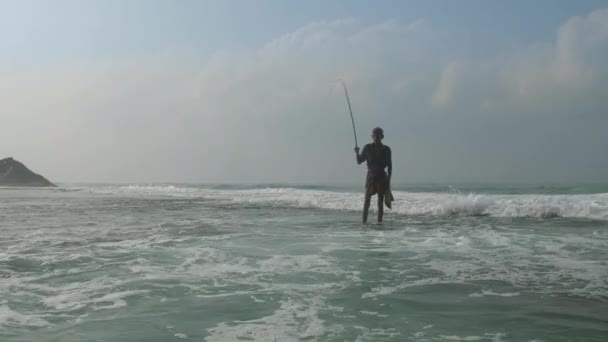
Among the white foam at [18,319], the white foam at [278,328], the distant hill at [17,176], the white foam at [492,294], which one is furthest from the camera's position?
the distant hill at [17,176]

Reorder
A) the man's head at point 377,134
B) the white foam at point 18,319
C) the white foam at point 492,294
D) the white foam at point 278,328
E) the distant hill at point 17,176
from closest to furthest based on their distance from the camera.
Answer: the white foam at point 278,328
the white foam at point 18,319
the white foam at point 492,294
the man's head at point 377,134
the distant hill at point 17,176

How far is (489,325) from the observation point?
3172mm

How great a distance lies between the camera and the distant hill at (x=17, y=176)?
56.5 meters

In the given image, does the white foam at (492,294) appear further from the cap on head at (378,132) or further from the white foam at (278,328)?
the cap on head at (378,132)

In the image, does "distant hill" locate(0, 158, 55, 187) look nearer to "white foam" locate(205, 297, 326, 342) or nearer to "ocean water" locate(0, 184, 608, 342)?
"ocean water" locate(0, 184, 608, 342)

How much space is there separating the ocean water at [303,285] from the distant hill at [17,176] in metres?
55.1

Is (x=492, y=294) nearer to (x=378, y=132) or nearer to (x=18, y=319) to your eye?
(x=18, y=319)

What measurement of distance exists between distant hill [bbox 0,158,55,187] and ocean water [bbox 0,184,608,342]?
55.1 metres

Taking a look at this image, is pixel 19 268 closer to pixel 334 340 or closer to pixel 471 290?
pixel 334 340

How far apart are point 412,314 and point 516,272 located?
2.24 m

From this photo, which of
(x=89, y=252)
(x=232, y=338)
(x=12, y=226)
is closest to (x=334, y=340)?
(x=232, y=338)

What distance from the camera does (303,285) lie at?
176 inches

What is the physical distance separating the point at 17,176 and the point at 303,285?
210 ft

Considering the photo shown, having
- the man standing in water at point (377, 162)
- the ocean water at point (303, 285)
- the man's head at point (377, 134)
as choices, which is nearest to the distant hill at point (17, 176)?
the ocean water at point (303, 285)
